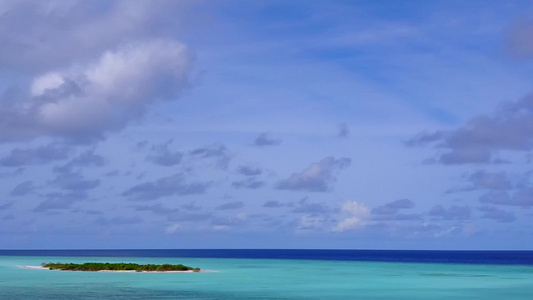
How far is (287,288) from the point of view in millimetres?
56875

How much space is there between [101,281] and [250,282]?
13063 mm

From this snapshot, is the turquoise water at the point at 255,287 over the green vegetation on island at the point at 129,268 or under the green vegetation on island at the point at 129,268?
under

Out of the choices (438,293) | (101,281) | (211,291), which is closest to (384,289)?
(438,293)

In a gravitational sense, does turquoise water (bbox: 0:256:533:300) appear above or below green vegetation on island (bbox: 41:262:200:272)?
below

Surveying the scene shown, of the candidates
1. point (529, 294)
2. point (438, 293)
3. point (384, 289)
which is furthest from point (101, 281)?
point (529, 294)

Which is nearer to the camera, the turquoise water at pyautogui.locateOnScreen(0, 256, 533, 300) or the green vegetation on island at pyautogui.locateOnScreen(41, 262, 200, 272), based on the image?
the turquoise water at pyautogui.locateOnScreen(0, 256, 533, 300)

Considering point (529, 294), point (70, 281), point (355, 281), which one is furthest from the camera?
point (355, 281)

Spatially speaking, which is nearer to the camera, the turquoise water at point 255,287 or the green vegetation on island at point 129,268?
the turquoise water at point 255,287

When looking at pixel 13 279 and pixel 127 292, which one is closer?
pixel 127 292

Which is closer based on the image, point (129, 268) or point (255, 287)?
point (255, 287)

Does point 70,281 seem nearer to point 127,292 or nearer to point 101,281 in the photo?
point 101,281

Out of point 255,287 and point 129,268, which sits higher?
point 129,268

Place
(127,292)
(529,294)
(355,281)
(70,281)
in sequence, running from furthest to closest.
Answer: (355,281) < (70,281) < (529,294) < (127,292)

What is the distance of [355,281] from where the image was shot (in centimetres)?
6644
